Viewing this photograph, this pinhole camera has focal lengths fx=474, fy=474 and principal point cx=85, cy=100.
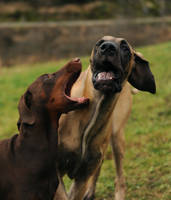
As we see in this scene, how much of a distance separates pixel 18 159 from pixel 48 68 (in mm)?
9473

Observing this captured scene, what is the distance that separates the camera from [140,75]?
5.17 metres

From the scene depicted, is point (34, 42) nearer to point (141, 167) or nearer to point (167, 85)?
point (167, 85)

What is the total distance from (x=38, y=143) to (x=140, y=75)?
52.6 inches

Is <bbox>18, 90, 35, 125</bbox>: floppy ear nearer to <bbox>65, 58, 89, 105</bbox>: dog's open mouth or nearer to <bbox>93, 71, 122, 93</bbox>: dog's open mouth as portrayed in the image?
<bbox>65, 58, 89, 105</bbox>: dog's open mouth

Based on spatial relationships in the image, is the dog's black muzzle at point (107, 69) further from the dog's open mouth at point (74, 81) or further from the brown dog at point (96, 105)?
the dog's open mouth at point (74, 81)

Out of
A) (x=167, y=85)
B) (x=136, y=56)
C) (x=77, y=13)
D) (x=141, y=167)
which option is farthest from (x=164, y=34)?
(x=136, y=56)

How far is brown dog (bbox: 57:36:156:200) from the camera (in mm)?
4684

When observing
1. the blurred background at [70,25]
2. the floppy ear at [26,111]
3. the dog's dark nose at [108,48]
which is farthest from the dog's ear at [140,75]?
the blurred background at [70,25]

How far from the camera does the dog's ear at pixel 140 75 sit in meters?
5.14

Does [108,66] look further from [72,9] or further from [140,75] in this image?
[72,9]

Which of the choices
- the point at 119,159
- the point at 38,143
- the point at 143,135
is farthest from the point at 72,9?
the point at 38,143

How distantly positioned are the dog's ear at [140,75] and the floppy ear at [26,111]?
1.12 m

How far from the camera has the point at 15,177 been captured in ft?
15.5

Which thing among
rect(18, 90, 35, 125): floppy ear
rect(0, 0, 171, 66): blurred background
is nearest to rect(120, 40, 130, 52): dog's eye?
rect(18, 90, 35, 125): floppy ear
